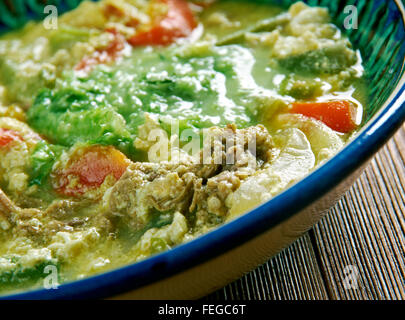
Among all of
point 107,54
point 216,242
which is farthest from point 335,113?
point 107,54

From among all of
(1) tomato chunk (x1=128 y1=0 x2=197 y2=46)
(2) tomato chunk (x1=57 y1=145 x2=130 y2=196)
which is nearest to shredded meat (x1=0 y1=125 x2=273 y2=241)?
(2) tomato chunk (x1=57 y1=145 x2=130 y2=196)

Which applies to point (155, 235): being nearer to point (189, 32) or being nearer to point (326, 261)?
point (326, 261)

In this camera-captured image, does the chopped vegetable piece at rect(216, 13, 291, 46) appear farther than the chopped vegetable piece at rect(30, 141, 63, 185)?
Yes

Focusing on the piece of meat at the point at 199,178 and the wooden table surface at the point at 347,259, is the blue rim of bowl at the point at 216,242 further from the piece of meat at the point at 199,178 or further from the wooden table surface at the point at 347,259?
the wooden table surface at the point at 347,259

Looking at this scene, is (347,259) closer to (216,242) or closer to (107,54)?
(216,242)

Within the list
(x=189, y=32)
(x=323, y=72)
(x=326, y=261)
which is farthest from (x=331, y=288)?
(x=189, y=32)

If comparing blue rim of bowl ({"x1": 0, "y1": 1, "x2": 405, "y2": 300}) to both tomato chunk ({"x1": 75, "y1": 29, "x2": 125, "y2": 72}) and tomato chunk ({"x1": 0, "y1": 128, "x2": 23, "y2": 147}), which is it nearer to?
tomato chunk ({"x1": 0, "y1": 128, "x2": 23, "y2": 147})

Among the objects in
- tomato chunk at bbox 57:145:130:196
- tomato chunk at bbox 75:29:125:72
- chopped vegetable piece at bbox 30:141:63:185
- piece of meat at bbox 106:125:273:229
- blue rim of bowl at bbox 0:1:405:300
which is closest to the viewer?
Result: blue rim of bowl at bbox 0:1:405:300
